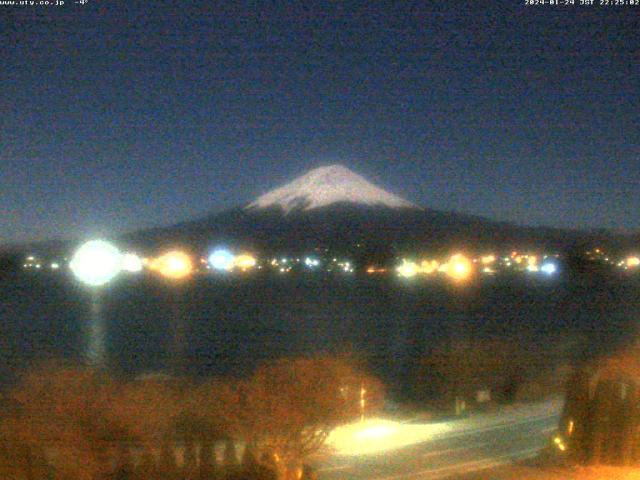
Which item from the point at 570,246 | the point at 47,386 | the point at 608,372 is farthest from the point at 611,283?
the point at 47,386

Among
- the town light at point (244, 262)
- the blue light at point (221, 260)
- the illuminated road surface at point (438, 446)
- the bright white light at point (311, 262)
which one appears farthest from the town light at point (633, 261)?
the illuminated road surface at point (438, 446)

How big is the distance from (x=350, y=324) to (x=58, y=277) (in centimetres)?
1712

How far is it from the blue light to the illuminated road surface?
20021 millimetres

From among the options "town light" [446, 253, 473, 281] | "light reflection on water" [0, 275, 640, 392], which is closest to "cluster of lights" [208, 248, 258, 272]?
"light reflection on water" [0, 275, 640, 392]

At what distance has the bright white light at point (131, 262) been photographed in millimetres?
27266

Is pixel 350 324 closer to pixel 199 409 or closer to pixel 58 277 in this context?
pixel 199 409

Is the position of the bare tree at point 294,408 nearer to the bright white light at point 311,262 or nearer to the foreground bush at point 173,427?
the foreground bush at point 173,427

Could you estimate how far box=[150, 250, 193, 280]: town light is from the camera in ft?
88.7

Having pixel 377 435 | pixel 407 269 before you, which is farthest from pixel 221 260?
pixel 377 435

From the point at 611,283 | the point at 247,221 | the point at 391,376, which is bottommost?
the point at 391,376

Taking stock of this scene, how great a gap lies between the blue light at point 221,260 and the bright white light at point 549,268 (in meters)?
10.1

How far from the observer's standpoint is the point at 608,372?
16.1 feet

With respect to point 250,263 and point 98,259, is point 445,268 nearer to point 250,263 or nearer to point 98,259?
point 250,263

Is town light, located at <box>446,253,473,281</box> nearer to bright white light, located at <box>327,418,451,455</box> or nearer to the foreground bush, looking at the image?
bright white light, located at <box>327,418,451,455</box>
